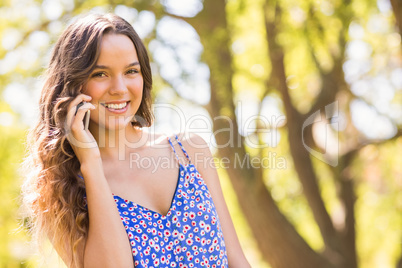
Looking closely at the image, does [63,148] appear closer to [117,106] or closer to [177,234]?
[117,106]

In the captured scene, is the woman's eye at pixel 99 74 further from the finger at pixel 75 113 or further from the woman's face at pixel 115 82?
the finger at pixel 75 113

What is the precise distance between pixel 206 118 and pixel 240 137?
0.53 m

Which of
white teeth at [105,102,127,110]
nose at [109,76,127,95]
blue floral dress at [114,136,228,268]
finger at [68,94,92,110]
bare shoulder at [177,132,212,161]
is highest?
nose at [109,76,127,95]

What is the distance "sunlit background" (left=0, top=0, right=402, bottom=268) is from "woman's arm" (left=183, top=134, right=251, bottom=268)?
2101mm

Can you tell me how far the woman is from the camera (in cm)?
210

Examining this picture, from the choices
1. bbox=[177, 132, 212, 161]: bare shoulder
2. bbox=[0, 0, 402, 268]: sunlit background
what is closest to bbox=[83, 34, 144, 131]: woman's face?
→ bbox=[177, 132, 212, 161]: bare shoulder

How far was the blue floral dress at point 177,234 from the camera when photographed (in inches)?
83.2

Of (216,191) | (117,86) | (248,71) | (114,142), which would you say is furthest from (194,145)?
(248,71)

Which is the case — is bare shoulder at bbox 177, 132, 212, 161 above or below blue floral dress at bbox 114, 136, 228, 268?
above

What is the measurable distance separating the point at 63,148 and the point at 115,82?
36 cm

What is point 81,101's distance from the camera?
85.8 inches

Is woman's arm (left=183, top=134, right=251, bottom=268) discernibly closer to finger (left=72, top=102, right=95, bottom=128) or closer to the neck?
the neck

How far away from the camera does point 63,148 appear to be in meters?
2.24

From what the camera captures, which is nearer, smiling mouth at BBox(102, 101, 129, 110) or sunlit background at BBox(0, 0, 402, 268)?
smiling mouth at BBox(102, 101, 129, 110)
